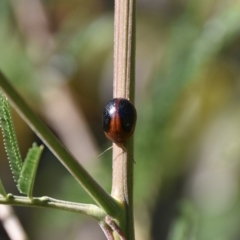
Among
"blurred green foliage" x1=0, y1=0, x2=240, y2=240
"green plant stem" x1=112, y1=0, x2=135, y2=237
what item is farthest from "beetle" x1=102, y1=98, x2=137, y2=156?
"blurred green foliage" x1=0, y1=0, x2=240, y2=240

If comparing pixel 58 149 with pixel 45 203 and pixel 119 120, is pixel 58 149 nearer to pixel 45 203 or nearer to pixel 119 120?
pixel 45 203

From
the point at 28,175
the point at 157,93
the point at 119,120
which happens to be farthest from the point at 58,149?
the point at 157,93

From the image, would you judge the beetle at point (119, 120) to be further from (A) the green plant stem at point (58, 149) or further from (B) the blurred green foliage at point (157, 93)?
(B) the blurred green foliage at point (157, 93)

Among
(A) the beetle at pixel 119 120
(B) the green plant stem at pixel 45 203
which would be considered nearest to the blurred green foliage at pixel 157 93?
(A) the beetle at pixel 119 120

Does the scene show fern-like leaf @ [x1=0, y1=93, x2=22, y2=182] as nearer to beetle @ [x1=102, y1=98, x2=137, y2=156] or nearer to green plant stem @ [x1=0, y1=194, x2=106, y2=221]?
green plant stem @ [x1=0, y1=194, x2=106, y2=221]

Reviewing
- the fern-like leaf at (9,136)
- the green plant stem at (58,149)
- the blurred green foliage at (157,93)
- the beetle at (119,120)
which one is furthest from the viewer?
the blurred green foliage at (157,93)

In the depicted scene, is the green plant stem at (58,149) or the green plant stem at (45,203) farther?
the green plant stem at (45,203)
